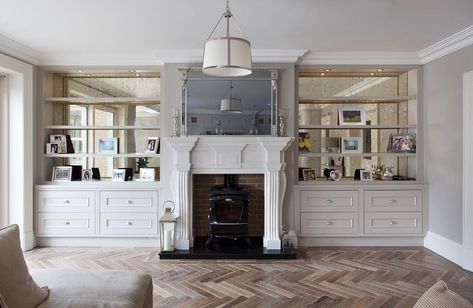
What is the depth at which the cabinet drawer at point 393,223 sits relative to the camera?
4852mm

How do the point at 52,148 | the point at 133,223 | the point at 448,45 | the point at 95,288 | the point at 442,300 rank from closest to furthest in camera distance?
the point at 442,300, the point at 95,288, the point at 448,45, the point at 133,223, the point at 52,148

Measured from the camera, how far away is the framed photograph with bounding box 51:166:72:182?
5.04 metres

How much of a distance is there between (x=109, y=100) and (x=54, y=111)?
0.88m

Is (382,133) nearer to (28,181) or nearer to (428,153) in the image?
(428,153)

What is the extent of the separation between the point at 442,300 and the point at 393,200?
378 cm

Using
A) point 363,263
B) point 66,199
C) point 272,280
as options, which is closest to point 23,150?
point 66,199

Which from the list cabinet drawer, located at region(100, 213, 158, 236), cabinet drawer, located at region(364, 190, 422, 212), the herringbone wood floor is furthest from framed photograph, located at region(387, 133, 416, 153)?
cabinet drawer, located at region(100, 213, 158, 236)

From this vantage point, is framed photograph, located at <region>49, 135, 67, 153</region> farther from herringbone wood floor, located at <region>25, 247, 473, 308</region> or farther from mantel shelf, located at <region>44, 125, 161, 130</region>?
herringbone wood floor, located at <region>25, 247, 473, 308</region>

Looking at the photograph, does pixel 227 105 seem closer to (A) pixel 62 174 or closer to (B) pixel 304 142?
(B) pixel 304 142

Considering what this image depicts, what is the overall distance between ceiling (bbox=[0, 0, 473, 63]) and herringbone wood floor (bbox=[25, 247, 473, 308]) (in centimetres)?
258

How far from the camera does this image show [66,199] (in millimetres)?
4852

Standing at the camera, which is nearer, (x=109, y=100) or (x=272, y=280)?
(x=272, y=280)

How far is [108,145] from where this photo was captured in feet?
16.9

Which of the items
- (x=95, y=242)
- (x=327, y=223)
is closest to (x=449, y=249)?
(x=327, y=223)
